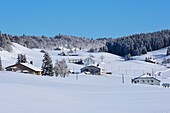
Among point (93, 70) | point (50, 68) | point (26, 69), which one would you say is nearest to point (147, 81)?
point (50, 68)

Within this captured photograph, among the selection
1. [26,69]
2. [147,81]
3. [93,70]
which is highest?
[93,70]

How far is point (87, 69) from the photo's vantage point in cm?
11519

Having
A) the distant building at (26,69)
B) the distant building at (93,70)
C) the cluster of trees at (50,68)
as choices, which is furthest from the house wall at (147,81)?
the distant building at (93,70)

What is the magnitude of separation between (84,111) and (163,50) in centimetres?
18426

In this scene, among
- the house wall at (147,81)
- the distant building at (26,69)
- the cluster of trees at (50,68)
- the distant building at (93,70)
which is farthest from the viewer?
the distant building at (93,70)

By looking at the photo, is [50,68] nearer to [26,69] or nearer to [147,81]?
[26,69]

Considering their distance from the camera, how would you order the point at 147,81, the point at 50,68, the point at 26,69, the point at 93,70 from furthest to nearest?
the point at 93,70 → the point at 147,81 → the point at 26,69 → the point at 50,68

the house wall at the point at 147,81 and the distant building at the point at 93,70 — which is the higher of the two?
the distant building at the point at 93,70

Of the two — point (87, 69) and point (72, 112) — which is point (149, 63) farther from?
point (72, 112)

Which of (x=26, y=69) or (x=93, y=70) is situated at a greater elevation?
(x=93, y=70)

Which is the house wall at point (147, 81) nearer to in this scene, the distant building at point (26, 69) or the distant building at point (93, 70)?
the distant building at point (26, 69)

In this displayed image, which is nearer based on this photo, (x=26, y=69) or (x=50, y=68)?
(x=50, y=68)

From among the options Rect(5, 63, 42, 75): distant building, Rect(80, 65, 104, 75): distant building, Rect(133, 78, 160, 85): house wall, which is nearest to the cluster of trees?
Rect(5, 63, 42, 75): distant building

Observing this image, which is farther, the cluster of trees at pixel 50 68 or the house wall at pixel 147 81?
the house wall at pixel 147 81
